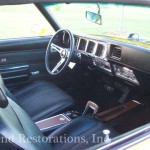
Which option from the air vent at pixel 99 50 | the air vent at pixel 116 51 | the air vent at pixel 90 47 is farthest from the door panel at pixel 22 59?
the air vent at pixel 116 51

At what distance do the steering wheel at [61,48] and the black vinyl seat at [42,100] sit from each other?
0.18 m

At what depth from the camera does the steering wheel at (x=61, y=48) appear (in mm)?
2682

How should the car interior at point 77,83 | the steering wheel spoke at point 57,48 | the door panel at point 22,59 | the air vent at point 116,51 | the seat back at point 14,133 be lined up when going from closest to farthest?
1. the seat back at point 14,133
2. the car interior at point 77,83
3. the air vent at point 116,51
4. the steering wheel spoke at point 57,48
5. the door panel at point 22,59

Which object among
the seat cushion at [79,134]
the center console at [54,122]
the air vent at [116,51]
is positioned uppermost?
the air vent at [116,51]

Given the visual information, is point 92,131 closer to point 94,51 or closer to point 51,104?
point 51,104

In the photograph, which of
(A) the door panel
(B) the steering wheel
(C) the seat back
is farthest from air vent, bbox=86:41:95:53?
(C) the seat back

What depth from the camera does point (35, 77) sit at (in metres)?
3.10

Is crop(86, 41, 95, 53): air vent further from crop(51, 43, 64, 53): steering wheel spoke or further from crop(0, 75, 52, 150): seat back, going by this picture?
crop(0, 75, 52, 150): seat back

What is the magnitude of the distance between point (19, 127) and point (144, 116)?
5.47 feet

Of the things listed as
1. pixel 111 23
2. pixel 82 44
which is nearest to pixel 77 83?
pixel 82 44

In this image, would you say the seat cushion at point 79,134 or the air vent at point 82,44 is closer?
the seat cushion at point 79,134

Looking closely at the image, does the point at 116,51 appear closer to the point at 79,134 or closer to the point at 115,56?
the point at 115,56

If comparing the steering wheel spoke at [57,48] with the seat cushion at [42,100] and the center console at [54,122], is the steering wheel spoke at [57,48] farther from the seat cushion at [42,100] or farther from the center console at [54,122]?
the center console at [54,122]

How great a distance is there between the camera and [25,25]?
3.49 meters
